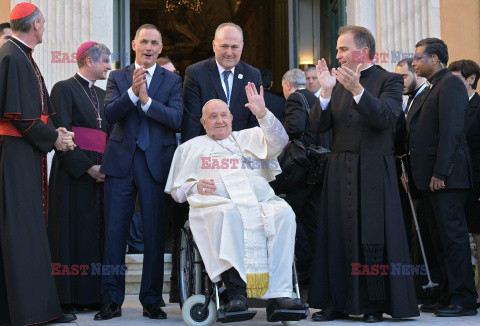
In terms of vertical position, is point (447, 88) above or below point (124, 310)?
above

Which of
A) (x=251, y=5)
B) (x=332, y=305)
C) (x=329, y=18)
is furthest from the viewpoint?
(x=251, y=5)

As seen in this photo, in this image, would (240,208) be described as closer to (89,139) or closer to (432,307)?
(89,139)

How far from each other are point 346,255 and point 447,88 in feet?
5.66

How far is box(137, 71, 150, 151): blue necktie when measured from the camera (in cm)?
632

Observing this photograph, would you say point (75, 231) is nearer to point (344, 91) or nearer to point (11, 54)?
point (11, 54)

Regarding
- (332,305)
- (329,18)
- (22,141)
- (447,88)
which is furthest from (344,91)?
(329,18)

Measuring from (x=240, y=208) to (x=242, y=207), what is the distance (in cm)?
2

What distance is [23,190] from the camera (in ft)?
19.0

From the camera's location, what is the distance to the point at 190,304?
221 inches

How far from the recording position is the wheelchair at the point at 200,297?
17.8ft

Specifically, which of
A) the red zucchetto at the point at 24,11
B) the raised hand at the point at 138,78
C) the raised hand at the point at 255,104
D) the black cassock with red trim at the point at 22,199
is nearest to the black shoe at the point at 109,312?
the black cassock with red trim at the point at 22,199

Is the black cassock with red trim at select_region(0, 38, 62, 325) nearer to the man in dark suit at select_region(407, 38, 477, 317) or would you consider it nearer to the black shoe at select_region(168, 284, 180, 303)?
the black shoe at select_region(168, 284, 180, 303)

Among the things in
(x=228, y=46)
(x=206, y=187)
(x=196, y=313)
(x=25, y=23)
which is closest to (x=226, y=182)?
(x=206, y=187)

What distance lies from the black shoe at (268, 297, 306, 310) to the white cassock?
0.16 feet
